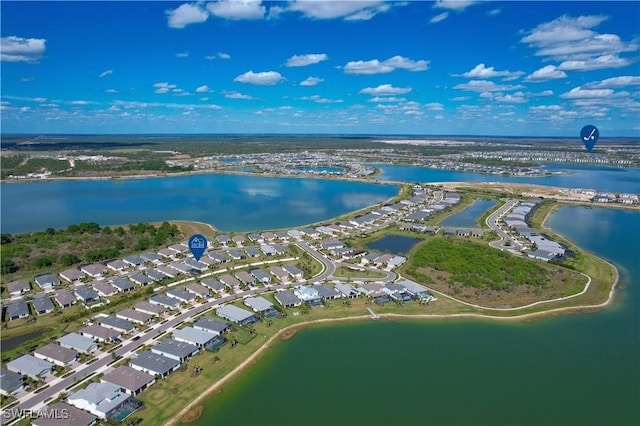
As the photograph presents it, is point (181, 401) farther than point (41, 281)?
No

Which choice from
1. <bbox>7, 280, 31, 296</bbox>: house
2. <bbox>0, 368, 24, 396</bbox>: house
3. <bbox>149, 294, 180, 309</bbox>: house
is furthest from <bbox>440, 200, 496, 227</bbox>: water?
<bbox>0, 368, 24, 396</bbox>: house

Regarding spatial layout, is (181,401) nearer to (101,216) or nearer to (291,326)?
(291,326)

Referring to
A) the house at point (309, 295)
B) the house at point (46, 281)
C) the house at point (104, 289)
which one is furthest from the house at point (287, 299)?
the house at point (46, 281)

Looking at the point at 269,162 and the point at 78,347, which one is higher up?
the point at 269,162

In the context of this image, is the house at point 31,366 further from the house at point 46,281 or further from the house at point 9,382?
the house at point 46,281

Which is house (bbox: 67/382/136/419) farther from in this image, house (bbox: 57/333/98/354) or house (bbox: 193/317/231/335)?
house (bbox: 193/317/231/335)

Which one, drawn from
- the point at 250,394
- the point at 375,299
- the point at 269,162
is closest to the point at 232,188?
the point at 269,162
